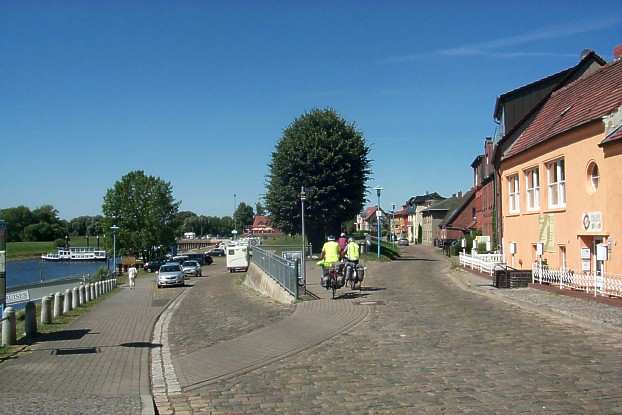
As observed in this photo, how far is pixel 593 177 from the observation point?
19625mm

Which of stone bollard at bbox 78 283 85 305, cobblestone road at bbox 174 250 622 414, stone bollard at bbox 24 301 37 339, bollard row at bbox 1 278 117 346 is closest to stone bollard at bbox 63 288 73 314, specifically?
bollard row at bbox 1 278 117 346

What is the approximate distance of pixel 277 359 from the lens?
10594 millimetres

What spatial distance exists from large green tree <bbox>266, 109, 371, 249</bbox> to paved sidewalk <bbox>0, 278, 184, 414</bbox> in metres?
33.1

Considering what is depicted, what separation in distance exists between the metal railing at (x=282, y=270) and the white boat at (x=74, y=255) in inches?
3586

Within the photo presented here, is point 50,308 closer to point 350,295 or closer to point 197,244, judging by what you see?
point 350,295

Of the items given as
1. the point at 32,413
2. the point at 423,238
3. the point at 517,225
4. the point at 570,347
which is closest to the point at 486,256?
the point at 517,225

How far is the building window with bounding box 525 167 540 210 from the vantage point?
25042mm

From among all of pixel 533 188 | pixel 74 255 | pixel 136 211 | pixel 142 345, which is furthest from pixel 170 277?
pixel 74 255

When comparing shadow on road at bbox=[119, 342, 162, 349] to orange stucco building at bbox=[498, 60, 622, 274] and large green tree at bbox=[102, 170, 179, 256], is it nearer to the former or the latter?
orange stucco building at bbox=[498, 60, 622, 274]

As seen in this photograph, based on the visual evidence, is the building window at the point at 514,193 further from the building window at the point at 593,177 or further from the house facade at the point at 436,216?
the house facade at the point at 436,216

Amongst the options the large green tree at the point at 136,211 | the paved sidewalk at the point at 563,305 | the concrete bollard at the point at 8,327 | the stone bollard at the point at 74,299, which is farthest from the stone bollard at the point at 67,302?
the large green tree at the point at 136,211

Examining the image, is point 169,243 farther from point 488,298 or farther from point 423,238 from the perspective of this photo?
point 488,298

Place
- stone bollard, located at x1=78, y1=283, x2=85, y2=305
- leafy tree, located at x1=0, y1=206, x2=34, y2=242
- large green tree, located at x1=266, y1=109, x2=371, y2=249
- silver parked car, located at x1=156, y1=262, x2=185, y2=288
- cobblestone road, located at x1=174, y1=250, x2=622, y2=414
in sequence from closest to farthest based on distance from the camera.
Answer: cobblestone road, located at x1=174, y1=250, x2=622, y2=414
stone bollard, located at x1=78, y1=283, x2=85, y2=305
silver parked car, located at x1=156, y1=262, x2=185, y2=288
large green tree, located at x1=266, y1=109, x2=371, y2=249
leafy tree, located at x1=0, y1=206, x2=34, y2=242

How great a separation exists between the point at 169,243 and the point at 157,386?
8662 cm
